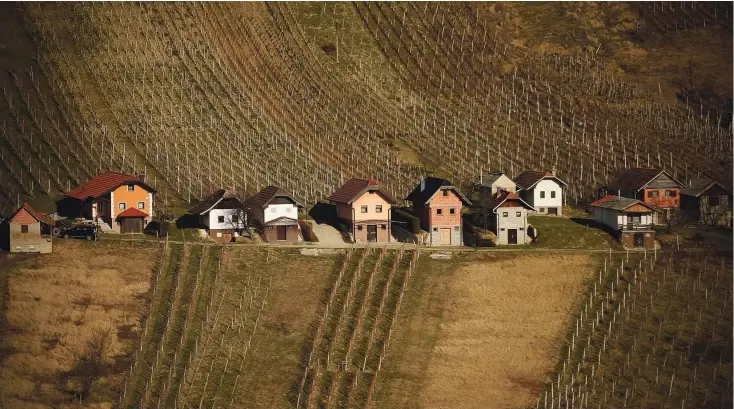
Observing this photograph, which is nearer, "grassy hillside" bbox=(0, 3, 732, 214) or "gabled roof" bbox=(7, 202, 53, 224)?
"gabled roof" bbox=(7, 202, 53, 224)

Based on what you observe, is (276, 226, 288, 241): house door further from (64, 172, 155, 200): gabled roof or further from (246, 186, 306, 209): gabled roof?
(64, 172, 155, 200): gabled roof

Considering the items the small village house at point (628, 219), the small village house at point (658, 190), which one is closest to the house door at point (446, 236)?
the small village house at point (628, 219)

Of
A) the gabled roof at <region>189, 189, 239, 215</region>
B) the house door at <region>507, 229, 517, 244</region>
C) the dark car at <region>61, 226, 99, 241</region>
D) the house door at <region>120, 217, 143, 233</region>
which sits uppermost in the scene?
the gabled roof at <region>189, 189, 239, 215</region>

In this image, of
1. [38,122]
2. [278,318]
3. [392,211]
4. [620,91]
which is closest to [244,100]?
[38,122]

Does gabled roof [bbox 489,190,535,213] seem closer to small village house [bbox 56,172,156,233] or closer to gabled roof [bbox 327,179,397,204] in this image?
gabled roof [bbox 327,179,397,204]

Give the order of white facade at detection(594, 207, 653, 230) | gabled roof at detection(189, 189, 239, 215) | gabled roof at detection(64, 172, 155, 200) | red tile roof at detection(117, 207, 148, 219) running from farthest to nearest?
white facade at detection(594, 207, 653, 230) → gabled roof at detection(64, 172, 155, 200) → gabled roof at detection(189, 189, 239, 215) → red tile roof at detection(117, 207, 148, 219)

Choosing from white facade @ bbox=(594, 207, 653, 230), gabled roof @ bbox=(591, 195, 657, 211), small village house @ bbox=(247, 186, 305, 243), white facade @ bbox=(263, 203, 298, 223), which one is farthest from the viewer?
gabled roof @ bbox=(591, 195, 657, 211)

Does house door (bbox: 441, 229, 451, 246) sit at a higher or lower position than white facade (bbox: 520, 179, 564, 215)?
lower

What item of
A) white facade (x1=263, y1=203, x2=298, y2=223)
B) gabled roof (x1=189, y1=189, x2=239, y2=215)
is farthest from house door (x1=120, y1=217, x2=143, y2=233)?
white facade (x1=263, y1=203, x2=298, y2=223)
